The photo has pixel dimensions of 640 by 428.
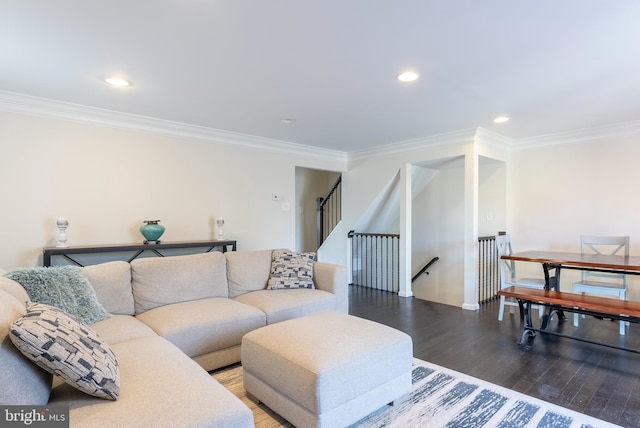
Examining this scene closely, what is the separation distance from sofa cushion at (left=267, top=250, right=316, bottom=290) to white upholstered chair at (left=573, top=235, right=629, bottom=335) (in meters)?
2.89

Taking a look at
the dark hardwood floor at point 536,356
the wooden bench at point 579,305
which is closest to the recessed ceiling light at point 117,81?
the dark hardwood floor at point 536,356

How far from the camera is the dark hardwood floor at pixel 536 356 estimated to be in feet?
7.08

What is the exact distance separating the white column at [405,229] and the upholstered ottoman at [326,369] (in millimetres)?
2963

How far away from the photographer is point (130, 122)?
372 centimetres

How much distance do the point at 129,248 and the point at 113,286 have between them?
1009mm

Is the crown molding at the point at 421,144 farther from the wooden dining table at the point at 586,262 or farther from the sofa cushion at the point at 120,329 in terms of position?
the sofa cushion at the point at 120,329

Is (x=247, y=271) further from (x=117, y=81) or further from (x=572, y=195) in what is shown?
(x=572, y=195)

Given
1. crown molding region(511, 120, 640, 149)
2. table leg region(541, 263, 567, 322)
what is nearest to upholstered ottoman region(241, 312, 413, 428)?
table leg region(541, 263, 567, 322)

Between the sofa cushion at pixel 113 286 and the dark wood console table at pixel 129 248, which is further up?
the dark wood console table at pixel 129 248

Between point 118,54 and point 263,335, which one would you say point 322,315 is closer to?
point 263,335

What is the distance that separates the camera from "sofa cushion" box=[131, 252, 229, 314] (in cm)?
274

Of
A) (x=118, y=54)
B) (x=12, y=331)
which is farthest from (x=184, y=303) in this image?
(x=118, y=54)

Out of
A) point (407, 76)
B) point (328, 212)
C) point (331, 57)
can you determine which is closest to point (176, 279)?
point (331, 57)

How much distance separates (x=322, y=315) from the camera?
2.36 meters
